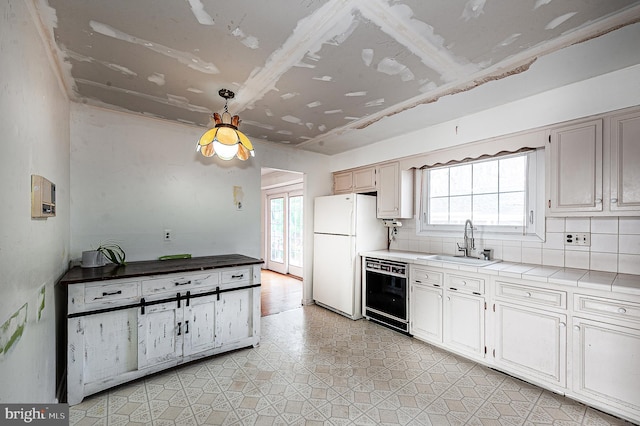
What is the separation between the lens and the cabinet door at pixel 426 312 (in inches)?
116

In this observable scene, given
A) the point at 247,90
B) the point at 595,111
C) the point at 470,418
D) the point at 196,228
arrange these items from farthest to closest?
the point at 196,228
the point at 247,90
the point at 595,111
the point at 470,418

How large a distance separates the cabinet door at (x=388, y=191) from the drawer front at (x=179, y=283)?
2.32 m

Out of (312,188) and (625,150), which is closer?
(625,150)

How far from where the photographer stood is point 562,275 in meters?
2.24

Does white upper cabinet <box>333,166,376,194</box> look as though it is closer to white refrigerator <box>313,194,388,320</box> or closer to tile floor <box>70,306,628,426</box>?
white refrigerator <box>313,194,388,320</box>

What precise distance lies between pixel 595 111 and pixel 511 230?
1.23 meters

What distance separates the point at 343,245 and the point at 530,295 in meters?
2.14

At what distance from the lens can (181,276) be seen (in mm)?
2557

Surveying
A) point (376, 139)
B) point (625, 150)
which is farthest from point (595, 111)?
point (376, 139)

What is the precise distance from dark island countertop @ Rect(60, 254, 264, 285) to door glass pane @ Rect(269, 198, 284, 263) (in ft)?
12.5

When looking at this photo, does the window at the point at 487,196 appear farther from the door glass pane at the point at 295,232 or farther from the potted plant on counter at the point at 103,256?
the potted plant on counter at the point at 103,256

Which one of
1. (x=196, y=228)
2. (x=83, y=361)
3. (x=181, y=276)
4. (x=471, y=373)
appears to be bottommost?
(x=471, y=373)

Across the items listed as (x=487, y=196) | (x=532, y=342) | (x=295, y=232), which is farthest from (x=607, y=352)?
(x=295, y=232)

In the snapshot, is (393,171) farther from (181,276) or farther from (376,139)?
(181,276)
